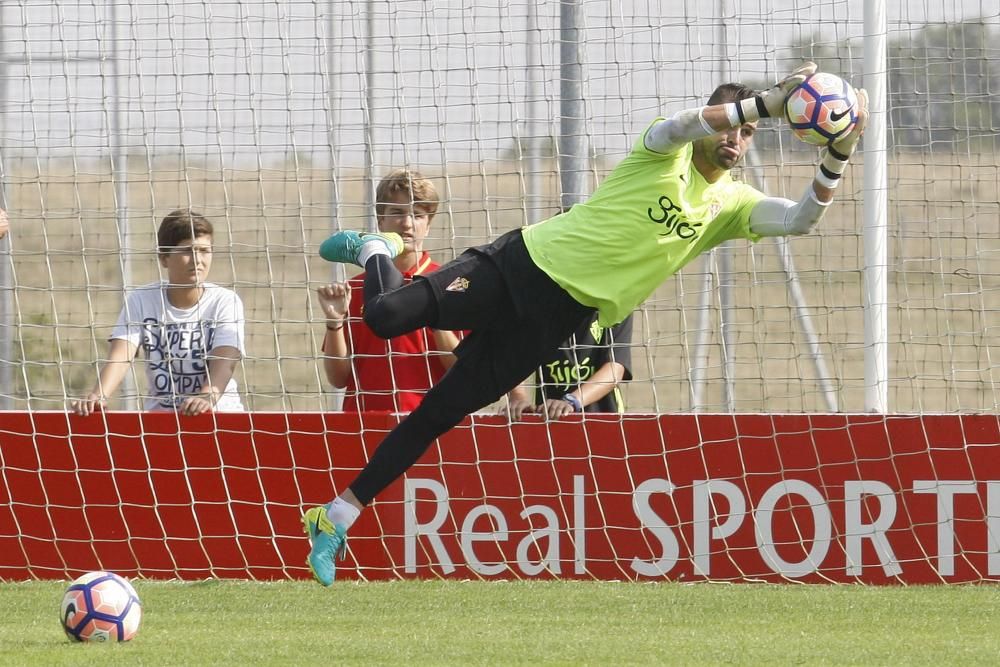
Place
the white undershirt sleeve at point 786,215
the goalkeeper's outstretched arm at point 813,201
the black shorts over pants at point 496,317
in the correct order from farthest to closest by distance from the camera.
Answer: the white undershirt sleeve at point 786,215, the black shorts over pants at point 496,317, the goalkeeper's outstretched arm at point 813,201

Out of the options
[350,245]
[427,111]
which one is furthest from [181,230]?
[427,111]

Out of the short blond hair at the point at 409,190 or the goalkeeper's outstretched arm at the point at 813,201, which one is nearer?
the goalkeeper's outstretched arm at the point at 813,201

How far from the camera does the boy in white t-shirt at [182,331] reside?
287 inches

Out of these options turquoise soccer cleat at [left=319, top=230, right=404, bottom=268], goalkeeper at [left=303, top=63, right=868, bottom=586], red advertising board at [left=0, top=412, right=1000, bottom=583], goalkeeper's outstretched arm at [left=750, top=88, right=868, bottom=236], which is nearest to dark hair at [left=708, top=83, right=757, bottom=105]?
goalkeeper at [left=303, top=63, right=868, bottom=586]

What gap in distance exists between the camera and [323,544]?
19.5 feet

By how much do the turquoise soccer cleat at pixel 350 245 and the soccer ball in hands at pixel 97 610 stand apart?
5.59 feet

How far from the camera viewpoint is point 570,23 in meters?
7.75

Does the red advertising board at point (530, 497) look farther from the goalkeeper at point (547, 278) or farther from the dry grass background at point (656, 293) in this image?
the goalkeeper at point (547, 278)

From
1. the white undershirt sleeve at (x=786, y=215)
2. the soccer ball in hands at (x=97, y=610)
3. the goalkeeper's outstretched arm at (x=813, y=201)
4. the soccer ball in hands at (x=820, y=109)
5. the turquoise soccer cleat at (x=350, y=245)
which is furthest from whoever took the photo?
the turquoise soccer cleat at (x=350, y=245)

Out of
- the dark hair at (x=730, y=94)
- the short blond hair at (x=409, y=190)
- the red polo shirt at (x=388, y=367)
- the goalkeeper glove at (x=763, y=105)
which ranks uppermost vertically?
the dark hair at (x=730, y=94)

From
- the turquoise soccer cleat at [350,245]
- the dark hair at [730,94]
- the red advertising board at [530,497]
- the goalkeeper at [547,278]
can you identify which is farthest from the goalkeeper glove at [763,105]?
the red advertising board at [530,497]

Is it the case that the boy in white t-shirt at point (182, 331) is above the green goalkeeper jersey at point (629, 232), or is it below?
below

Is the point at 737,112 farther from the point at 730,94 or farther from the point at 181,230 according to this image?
the point at 181,230

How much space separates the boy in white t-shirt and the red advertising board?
0.68 feet
